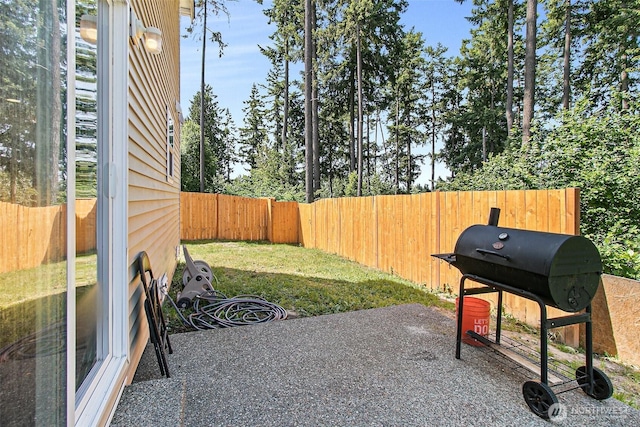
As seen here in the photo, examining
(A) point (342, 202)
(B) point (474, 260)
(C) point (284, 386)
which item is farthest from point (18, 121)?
(A) point (342, 202)

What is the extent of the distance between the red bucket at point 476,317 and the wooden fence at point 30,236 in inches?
121

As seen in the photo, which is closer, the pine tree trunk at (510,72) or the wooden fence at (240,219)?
the wooden fence at (240,219)

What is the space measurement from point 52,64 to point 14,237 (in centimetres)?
52

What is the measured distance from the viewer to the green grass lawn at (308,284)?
15.6 feet

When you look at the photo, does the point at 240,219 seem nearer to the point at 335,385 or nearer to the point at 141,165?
the point at 141,165

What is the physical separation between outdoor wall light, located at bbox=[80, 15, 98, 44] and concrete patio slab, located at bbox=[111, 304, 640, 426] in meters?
1.71

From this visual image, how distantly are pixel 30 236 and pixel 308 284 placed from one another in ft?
16.8

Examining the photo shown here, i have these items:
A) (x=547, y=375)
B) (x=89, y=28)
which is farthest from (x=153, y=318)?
(x=547, y=375)

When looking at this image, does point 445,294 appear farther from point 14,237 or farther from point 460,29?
point 460,29

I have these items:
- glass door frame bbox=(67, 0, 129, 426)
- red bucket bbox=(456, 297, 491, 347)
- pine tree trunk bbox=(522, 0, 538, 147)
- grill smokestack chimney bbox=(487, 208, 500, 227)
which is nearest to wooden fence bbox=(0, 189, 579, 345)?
glass door frame bbox=(67, 0, 129, 426)

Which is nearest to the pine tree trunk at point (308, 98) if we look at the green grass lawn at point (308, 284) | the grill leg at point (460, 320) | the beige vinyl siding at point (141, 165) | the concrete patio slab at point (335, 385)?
the green grass lawn at point (308, 284)

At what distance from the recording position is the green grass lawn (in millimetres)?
4762

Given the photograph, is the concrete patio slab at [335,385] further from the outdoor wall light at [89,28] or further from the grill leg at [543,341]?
the outdoor wall light at [89,28]

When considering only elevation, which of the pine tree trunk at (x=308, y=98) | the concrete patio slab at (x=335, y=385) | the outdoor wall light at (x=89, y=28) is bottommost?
the concrete patio slab at (x=335, y=385)
